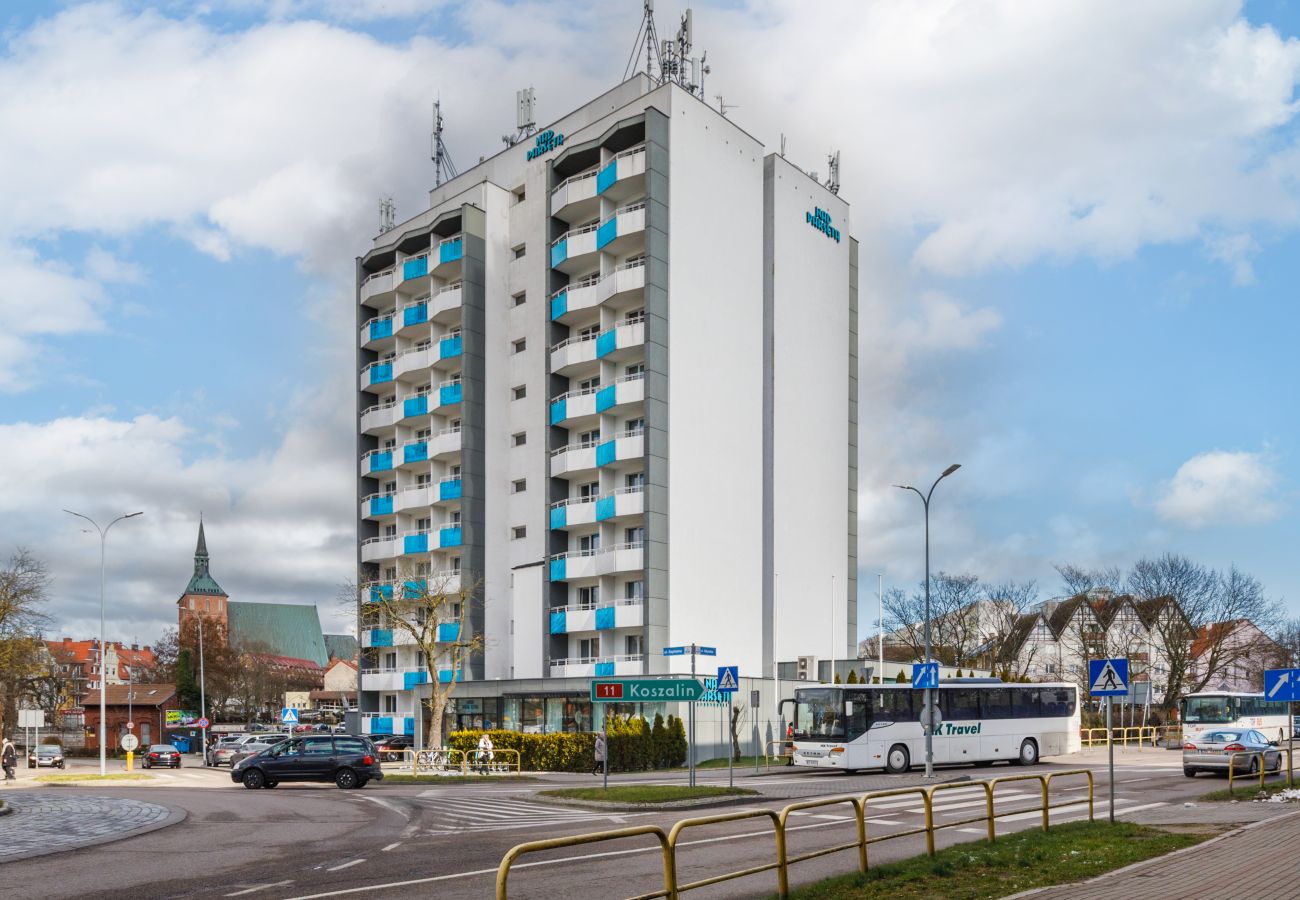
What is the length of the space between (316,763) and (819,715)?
15.7 m

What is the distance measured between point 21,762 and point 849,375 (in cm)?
5846

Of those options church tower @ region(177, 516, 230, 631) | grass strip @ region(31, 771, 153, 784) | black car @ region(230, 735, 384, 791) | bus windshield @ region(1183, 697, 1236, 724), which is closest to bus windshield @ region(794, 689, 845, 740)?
black car @ region(230, 735, 384, 791)

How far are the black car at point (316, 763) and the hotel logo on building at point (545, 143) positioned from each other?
36.5m

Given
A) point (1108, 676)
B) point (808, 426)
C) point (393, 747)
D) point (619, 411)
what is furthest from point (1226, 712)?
point (393, 747)

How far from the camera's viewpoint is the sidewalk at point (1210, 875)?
12.4m

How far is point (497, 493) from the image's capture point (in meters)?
65.1

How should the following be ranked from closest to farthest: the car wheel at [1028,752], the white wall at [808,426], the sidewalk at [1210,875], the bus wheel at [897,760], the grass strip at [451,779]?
the sidewalk at [1210,875] < the bus wheel at [897,760] < the grass strip at [451,779] < the car wheel at [1028,752] < the white wall at [808,426]

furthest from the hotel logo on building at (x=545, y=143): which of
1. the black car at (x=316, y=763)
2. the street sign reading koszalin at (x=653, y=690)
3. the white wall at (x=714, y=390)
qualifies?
the street sign reading koszalin at (x=653, y=690)

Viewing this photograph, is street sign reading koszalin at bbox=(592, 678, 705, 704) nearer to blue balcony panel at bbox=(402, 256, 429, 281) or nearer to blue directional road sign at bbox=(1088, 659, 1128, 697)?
blue directional road sign at bbox=(1088, 659, 1128, 697)

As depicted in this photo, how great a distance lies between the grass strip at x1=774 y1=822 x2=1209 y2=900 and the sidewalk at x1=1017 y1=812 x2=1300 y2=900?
→ 0.33 metres

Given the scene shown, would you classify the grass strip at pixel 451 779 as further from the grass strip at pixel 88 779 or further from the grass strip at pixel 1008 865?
the grass strip at pixel 1008 865

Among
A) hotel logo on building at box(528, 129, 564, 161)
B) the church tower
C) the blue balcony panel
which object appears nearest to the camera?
hotel logo on building at box(528, 129, 564, 161)

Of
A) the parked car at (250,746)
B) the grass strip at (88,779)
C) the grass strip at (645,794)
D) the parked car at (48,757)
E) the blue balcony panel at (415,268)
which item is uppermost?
the blue balcony panel at (415,268)

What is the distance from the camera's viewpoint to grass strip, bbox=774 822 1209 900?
40.7 feet
